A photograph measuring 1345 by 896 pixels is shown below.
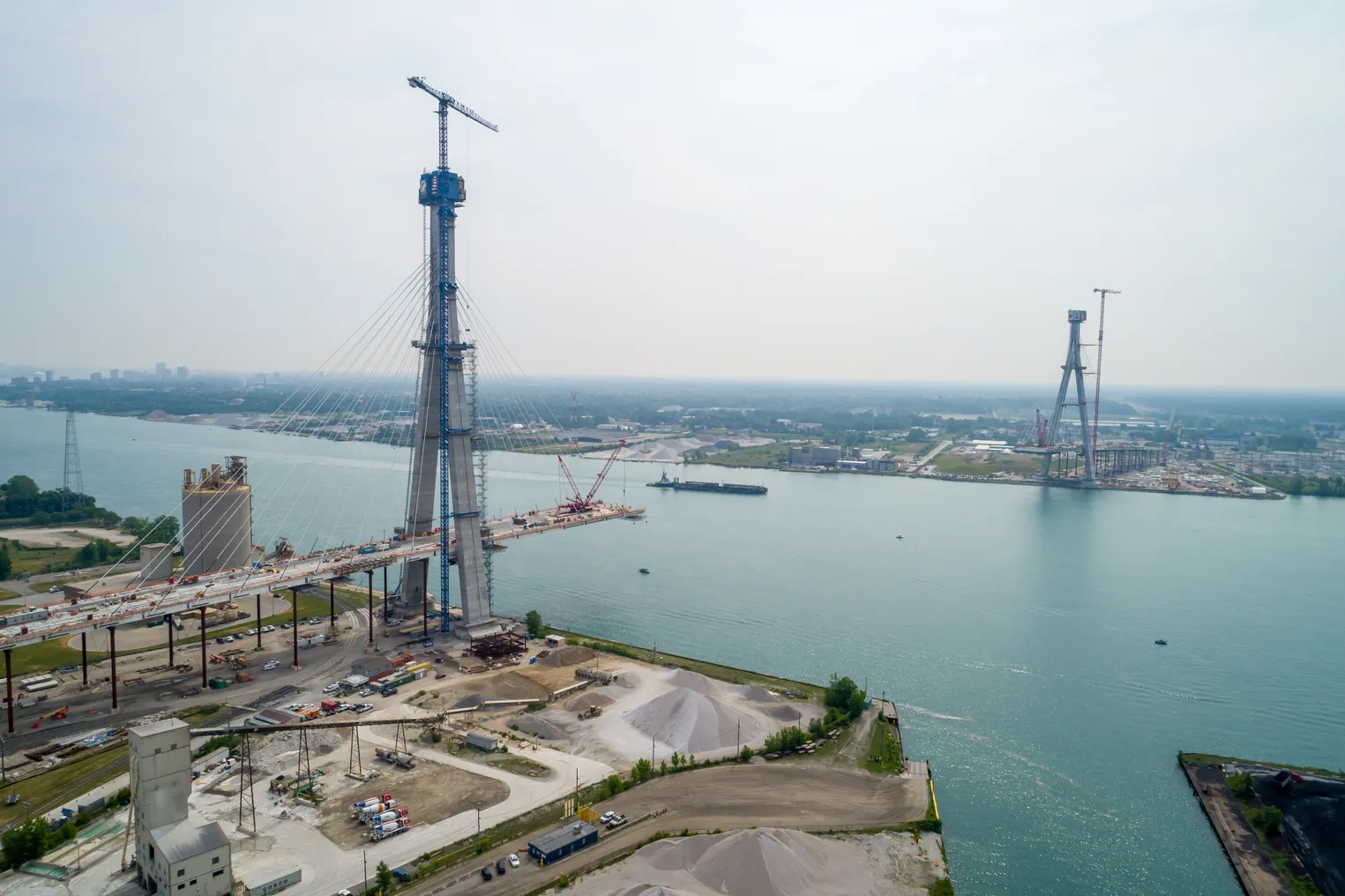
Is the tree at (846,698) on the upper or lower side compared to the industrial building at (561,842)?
upper

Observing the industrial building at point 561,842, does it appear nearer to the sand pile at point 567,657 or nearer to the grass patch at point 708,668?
the grass patch at point 708,668

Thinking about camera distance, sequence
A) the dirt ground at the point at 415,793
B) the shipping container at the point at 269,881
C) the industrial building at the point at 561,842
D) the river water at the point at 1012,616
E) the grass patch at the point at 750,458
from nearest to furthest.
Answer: the shipping container at the point at 269,881
the industrial building at the point at 561,842
the dirt ground at the point at 415,793
the river water at the point at 1012,616
the grass patch at the point at 750,458

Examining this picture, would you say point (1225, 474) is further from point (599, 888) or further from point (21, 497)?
point (21, 497)

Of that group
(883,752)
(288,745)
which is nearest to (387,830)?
(288,745)

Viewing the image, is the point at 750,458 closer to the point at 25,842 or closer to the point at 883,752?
the point at 883,752

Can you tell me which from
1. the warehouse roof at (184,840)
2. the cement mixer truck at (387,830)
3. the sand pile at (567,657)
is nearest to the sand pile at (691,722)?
the sand pile at (567,657)

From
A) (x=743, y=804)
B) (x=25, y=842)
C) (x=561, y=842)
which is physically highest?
(x=25, y=842)
